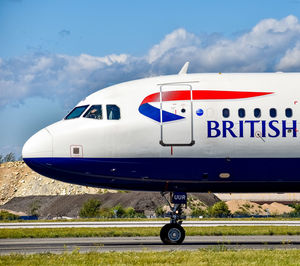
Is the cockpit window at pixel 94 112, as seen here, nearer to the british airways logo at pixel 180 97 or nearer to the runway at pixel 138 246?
the british airways logo at pixel 180 97

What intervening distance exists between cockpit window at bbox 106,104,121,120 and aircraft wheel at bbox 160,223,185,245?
190 inches

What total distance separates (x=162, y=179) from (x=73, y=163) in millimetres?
3587

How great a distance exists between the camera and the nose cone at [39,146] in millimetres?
25812

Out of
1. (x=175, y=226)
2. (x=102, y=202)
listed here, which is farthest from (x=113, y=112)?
(x=102, y=202)

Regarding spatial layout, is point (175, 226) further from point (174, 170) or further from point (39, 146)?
point (39, 146)

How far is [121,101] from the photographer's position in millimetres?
26625

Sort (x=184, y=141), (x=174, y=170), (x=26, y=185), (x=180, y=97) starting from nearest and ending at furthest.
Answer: (x=184, y=141) → (x=174, y=170) → (x=180, y=97) → (x=26, y=185)

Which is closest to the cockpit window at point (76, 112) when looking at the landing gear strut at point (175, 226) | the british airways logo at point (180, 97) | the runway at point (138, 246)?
the british airways logo at point (180, 97)

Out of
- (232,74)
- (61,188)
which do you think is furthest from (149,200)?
(232,74)

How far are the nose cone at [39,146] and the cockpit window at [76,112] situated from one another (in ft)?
4.44

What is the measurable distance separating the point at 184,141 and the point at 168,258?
6.15m

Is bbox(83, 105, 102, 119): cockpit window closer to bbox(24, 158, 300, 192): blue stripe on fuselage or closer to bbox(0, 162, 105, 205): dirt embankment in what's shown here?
bbox(24, 158, 300, 192): blue stripe on fuselage

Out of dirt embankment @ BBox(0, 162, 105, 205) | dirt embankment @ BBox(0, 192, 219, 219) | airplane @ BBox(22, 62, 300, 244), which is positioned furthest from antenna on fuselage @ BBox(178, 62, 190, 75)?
dirt embankment @ BBox(0, 162, 105, 205)

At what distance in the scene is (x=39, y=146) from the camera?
2584 cm
